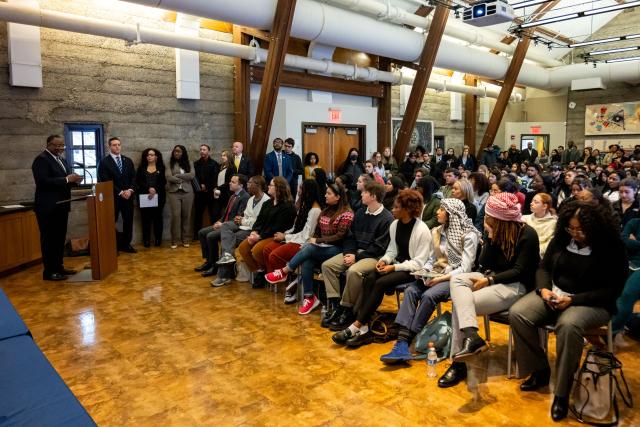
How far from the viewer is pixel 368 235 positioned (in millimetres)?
4137

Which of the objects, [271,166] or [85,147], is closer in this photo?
[85,147]

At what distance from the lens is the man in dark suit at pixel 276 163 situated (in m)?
7.87

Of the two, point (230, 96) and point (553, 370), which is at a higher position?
point (230, 96)

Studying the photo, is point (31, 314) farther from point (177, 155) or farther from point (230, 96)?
point (230, 96)

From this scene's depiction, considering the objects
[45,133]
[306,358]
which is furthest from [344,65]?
[306,358]

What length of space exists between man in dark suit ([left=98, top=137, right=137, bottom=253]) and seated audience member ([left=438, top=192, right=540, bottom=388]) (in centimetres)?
508

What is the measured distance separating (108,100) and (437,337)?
5.83m

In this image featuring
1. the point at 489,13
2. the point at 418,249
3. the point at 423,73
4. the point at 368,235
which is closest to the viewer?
the point at 418,249

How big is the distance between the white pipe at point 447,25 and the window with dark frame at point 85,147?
13.5 feet

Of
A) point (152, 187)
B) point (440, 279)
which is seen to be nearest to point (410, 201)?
point (440, 279)

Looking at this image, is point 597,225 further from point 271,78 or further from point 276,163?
point 276,163

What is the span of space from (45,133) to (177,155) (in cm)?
176

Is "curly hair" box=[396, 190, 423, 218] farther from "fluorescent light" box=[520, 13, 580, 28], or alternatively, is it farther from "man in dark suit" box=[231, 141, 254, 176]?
"fluorescent light" box=[520, 13, 580, 28]

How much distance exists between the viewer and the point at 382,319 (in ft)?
13.2
